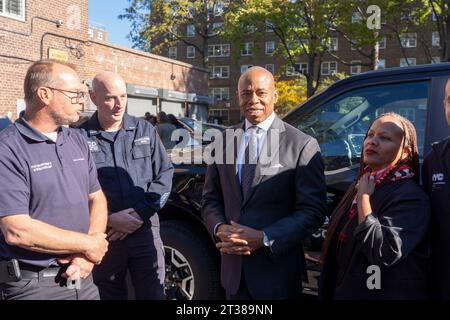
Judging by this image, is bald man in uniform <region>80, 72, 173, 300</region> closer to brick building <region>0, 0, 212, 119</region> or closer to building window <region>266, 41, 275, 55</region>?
brick building <region>0, 0, 212, 119</region>

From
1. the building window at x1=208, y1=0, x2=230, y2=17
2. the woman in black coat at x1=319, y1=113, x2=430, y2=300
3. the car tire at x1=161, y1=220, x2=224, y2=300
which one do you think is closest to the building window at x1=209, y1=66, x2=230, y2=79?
the building window at x1=208, y1=0, x2=230, y2=17

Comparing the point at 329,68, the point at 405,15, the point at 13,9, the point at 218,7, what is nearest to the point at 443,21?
the point at 405,15

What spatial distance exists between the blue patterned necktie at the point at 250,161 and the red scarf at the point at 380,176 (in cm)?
53

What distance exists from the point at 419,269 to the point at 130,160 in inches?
76.6

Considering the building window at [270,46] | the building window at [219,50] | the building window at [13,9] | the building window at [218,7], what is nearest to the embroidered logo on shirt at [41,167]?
the building window at [13,9]

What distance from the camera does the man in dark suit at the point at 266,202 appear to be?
7.73ft

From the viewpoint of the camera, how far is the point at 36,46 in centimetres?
1562

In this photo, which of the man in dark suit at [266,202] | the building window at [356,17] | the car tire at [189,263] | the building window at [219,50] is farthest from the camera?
the building window at [219,50]

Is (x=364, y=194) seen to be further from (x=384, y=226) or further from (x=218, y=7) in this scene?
(x=218, y=7)

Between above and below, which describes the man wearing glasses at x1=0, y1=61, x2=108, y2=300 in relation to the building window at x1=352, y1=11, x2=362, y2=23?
below

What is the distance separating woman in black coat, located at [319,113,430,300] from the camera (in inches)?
78.5

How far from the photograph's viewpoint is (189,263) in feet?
11.9

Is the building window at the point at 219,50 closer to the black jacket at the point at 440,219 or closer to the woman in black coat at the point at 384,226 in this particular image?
the woman in black coat at the point at 384,226

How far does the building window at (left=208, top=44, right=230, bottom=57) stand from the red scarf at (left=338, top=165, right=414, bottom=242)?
53.2 metres
